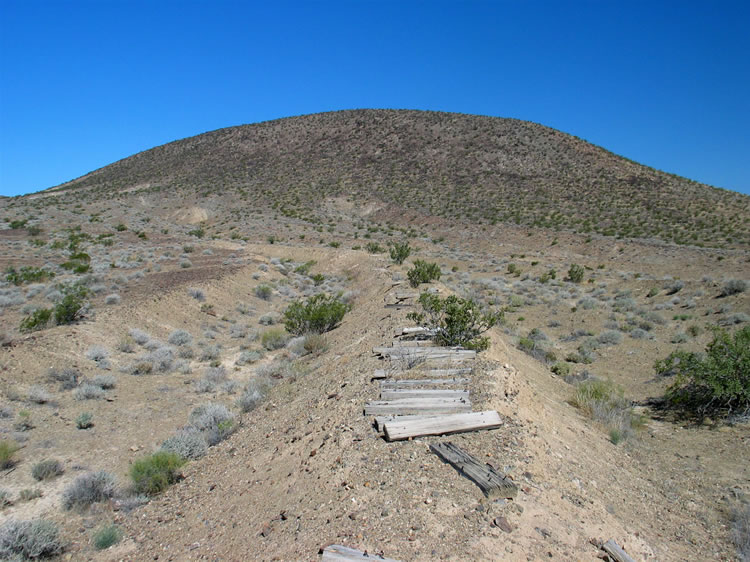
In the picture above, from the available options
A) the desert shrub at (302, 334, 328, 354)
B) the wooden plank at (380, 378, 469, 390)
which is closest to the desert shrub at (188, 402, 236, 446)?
the wooden plank at (380, 378, 469, 390)

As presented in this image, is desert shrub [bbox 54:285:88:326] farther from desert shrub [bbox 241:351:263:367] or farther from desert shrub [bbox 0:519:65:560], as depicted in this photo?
desert shrub [bbox 0:519:65:560]

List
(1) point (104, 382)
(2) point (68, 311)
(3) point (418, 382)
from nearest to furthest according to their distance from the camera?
(3) point (418, 382)
(1) point (104, 382)
(2) point (68, 311)

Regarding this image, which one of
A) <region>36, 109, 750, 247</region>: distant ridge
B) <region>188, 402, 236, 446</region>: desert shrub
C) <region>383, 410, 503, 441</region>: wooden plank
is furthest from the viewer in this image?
<region>36, 109, 750, 247</region>: distant ridge

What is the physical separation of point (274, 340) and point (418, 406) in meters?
8.86

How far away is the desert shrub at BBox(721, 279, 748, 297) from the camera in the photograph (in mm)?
18359

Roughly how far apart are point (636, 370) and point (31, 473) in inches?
516

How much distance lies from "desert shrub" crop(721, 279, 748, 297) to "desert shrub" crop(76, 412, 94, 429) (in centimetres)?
2143

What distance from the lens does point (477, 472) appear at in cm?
506

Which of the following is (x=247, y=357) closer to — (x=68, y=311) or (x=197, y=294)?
(x=68, y=311)

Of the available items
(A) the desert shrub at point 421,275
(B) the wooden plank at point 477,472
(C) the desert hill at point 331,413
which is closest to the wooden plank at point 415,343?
(C) the desert hill at point 331,413

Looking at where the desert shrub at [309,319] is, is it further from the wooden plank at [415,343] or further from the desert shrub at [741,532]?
the desert shrub at [741,532]

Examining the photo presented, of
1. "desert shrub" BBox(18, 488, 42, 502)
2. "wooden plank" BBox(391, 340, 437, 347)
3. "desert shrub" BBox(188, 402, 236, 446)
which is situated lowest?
"desert shrub" BBox(18, 488, 42, 502)

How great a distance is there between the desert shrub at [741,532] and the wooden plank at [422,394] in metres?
3.30

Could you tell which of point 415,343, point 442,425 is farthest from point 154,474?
point 415,343
